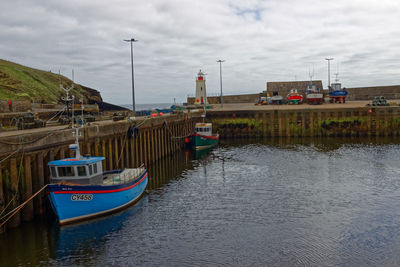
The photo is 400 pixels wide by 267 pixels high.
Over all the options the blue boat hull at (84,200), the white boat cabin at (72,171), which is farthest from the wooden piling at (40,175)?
the blue boat hull at (84,200)

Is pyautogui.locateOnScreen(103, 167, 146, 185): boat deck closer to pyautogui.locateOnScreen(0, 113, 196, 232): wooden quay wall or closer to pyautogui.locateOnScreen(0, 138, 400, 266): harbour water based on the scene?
pyautogui.locateOnScreen(0, 138, 400, 266): harbour water

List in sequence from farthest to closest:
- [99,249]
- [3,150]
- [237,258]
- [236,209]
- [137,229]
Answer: [236,209], [137,229], [3,150], [99,249], [237,258]

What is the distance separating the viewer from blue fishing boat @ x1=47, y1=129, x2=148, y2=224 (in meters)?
20.1

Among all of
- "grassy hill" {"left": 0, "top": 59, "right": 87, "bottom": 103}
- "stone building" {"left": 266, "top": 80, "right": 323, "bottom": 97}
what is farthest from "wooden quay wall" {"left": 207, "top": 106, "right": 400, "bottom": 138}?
"stone building" {"left": 266, "top": 80, "right": 323, "bottom": 97}

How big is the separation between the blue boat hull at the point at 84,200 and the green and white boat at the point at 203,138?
26.8 m

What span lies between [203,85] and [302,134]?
2259cm

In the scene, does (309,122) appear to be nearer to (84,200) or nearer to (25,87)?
(84,200)

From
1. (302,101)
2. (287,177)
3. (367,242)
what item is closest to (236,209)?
(367,242)

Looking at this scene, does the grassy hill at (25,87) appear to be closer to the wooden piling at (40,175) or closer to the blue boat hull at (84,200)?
the wooden piling at (40,175)

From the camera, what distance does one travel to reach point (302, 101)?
80000 mm

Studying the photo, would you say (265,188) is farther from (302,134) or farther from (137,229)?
(302,134)

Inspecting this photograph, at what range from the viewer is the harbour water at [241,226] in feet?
56.9

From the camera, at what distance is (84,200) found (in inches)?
821

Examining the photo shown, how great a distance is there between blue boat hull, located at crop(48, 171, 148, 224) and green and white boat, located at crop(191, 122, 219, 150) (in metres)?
26.8
